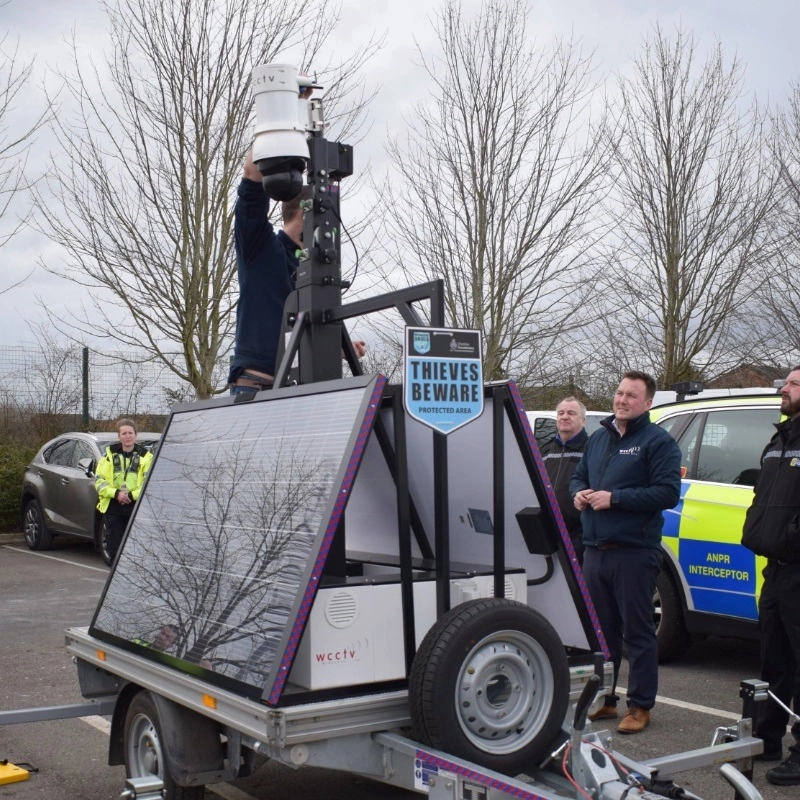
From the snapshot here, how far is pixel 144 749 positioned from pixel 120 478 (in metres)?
6.63

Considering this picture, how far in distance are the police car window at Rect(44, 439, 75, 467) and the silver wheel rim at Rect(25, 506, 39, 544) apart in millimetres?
788

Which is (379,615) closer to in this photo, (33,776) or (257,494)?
(257,494)

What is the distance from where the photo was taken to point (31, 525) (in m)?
14.6

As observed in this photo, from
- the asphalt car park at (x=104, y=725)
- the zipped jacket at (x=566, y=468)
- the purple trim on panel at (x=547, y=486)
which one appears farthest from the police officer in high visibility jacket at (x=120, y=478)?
the purple trim on panel at (x=547, y=486)

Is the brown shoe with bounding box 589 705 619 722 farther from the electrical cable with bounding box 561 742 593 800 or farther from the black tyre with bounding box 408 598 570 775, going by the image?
the electrical cable with bounding box 561 742 593 800

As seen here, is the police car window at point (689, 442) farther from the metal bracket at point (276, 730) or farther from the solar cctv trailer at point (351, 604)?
the metal bracket at point (276, 730)

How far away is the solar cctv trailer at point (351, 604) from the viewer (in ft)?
11.0

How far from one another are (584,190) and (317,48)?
461cm

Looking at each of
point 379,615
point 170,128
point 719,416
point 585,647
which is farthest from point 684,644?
point 170,128

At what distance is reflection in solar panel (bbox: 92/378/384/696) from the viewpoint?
345 cm

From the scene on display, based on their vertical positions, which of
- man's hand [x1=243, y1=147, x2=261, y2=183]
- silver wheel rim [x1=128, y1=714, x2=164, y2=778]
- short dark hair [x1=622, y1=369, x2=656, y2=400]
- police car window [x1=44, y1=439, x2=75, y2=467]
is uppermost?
man's hand [x1=243, y1=147, x2=261, y2=183]

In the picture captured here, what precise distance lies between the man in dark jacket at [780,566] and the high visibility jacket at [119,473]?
6762 millimetres

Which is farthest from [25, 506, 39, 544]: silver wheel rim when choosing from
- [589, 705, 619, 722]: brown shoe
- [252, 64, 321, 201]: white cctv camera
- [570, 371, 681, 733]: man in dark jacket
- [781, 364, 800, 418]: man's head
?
[781, 364, 800, 418]: man's head

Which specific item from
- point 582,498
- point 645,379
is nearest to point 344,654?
point 582,498
